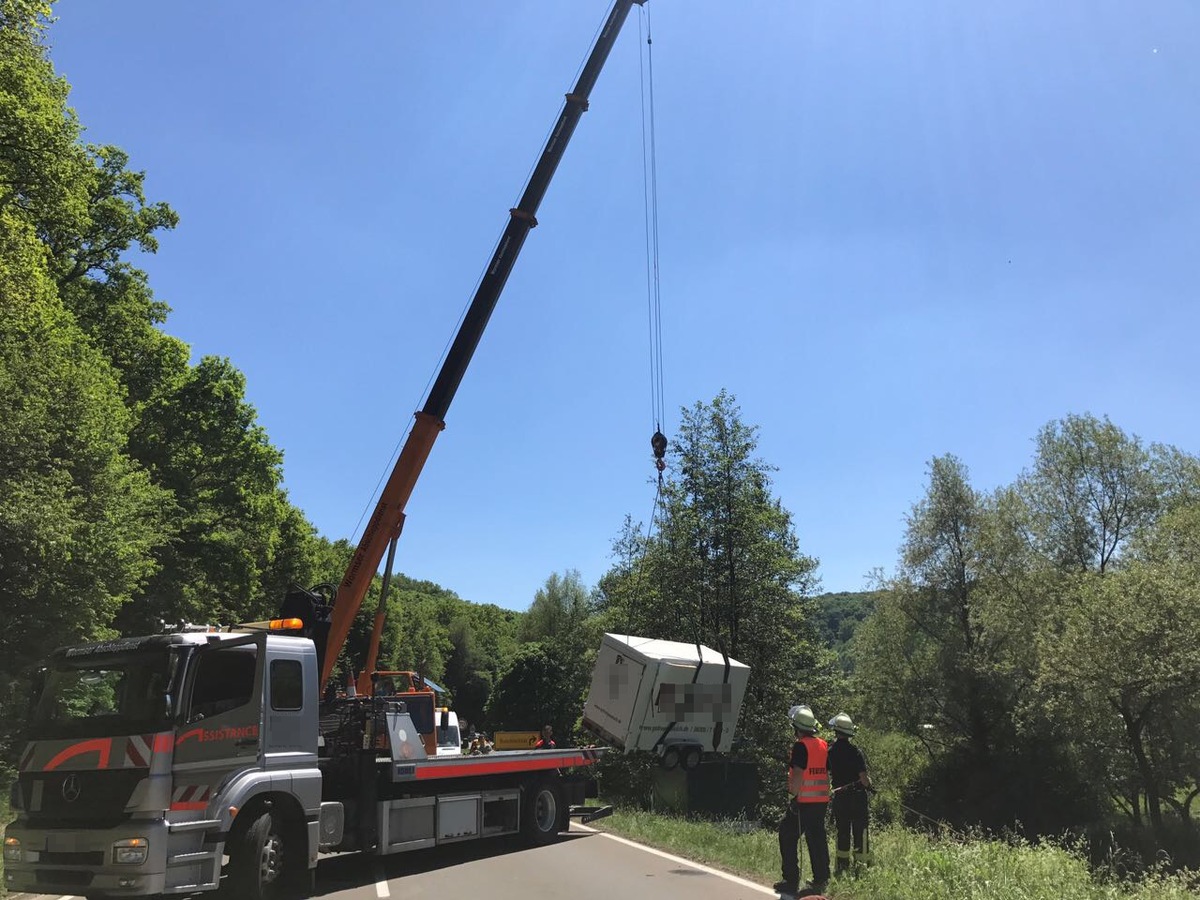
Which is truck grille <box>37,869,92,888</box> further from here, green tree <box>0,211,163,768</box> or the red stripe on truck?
green tree <box>0,211,163,768</box>

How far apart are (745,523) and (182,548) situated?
22822 millimetres

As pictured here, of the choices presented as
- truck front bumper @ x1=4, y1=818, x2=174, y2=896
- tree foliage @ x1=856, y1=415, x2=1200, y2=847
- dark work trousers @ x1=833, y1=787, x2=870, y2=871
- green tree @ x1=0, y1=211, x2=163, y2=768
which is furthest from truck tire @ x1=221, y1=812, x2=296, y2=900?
tree foliage @ x1=856, y1=415, x2=1200, y2=847

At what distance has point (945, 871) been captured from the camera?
25.2 feet

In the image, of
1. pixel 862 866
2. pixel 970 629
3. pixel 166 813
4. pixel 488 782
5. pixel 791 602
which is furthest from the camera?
pixel 970 629

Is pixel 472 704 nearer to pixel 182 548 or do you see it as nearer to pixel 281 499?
pixel 281 499

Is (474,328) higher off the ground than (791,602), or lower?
higher

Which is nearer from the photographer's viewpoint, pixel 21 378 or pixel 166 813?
pixel 166 813

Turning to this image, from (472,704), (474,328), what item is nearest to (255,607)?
(474,328)

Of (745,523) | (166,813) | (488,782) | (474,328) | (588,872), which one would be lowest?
(588,872)

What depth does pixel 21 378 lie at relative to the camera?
60.0 feet

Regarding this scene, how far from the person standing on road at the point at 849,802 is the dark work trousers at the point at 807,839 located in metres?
0.55

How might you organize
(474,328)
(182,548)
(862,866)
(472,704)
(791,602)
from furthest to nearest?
(472,704)
(182,548)
(791,602)
(474,328)
(862,866)

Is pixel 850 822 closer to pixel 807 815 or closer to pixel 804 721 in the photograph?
pixel 807 815

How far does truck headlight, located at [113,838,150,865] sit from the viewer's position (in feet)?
22.7
